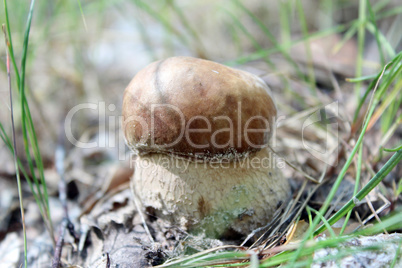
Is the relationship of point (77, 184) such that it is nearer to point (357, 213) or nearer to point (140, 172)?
point (140, 172)

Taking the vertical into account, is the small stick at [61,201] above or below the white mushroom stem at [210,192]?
below

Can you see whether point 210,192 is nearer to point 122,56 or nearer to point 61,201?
point 61,201

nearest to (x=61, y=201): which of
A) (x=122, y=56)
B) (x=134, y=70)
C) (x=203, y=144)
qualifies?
(x=203, y=144)

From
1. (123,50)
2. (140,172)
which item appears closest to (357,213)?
(140,172)

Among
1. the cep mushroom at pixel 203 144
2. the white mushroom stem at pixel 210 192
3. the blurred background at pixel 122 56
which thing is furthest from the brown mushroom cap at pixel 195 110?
the blurred background at pixel 122 56

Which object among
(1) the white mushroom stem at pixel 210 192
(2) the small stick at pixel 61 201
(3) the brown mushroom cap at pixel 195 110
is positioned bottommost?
(2) the small stick at pixel 61 201

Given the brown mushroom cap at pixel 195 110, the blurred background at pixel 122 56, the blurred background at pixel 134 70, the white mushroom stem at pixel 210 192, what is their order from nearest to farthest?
1. the brown mushroom cap at pixel 195 110
2. the white mushroom stem at pixel 210 192
3. the blurred background at pixel 134 70
4. the blurred background at pixel 122 56

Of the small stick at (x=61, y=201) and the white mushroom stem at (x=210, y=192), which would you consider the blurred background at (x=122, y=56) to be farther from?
the white mushroom stem at (x=210, y=192)
